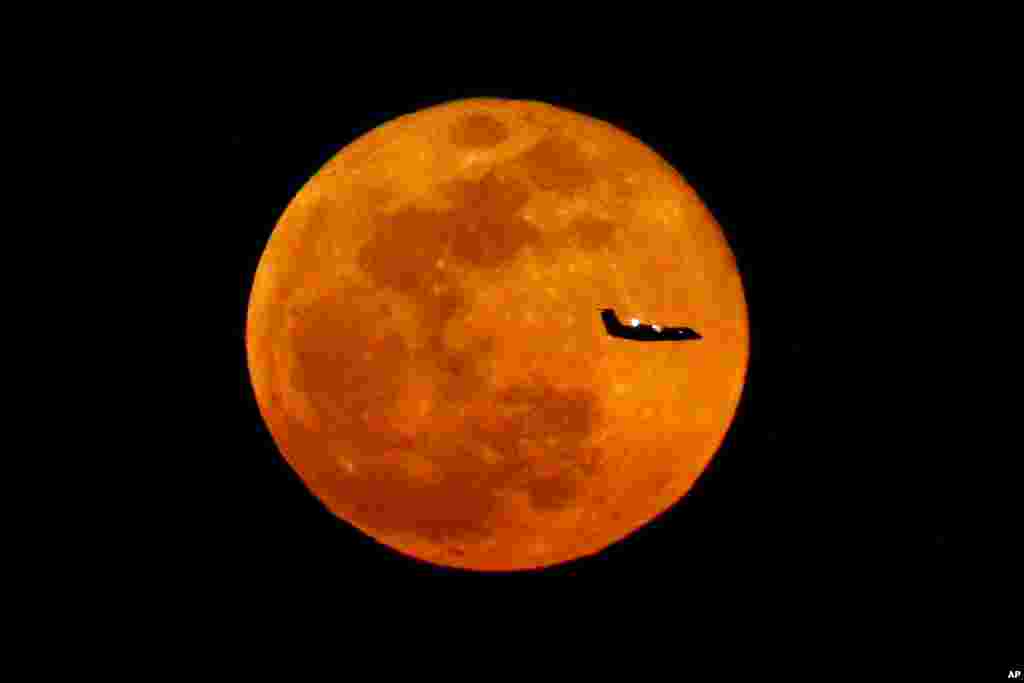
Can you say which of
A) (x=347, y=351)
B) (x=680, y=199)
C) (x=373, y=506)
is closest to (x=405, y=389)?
(x=347, y=351)

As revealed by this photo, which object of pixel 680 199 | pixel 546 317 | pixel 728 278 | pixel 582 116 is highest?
pixel 582 116

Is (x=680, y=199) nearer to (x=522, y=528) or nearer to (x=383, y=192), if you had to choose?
(x=383, y=192)

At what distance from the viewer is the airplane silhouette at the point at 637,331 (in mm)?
4926

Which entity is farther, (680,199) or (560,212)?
(680,199)

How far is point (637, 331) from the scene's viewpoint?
4973mm

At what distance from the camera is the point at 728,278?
Answer: 561cm

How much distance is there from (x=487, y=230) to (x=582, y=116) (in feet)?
3.64

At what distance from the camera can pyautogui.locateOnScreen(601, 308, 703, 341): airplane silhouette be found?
493 cm

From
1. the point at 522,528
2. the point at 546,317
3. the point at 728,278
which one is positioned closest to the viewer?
the point at 546,317

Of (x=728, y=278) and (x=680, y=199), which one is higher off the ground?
(x=680, y=199)

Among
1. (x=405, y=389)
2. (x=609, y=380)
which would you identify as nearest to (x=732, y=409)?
(x=609, y=380)

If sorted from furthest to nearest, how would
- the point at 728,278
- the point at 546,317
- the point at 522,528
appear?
the point at 728,278 < the point at 522,528 < the point at 546,317

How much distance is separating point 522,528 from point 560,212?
5.18 ft

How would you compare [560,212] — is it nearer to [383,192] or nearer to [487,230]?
[487,230]
